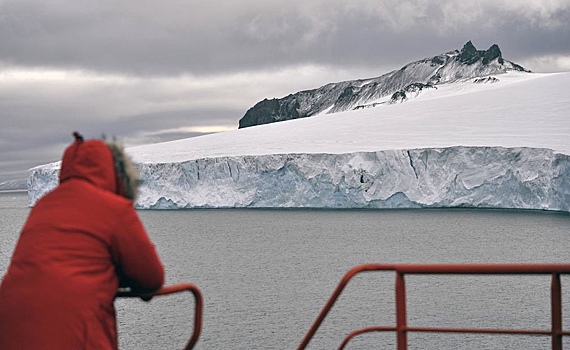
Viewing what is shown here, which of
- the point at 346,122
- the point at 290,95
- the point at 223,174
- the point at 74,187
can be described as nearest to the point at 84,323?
the point at 74,187

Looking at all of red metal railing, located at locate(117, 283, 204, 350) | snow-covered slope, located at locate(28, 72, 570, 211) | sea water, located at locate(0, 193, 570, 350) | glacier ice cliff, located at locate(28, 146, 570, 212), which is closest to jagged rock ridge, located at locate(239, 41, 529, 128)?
snow-covered slope, located at locate(28, 72, 570, 211)

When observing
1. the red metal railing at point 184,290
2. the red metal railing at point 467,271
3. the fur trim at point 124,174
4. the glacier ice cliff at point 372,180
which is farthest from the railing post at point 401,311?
the glacier ice cliff at point 372,180

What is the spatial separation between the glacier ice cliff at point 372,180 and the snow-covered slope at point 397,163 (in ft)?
0.11

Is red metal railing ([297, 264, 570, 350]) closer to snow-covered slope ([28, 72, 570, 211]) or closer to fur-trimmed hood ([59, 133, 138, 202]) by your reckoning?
fur-trimmed hood ([59, 133, 138, 202])

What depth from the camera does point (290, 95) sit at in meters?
69.4

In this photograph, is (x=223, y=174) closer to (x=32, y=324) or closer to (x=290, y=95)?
(x=32, y=324)

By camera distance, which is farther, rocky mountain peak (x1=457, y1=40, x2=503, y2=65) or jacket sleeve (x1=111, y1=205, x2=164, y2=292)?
rocky mountain peak (x1=457, y1=40, x2=503, y2=65)

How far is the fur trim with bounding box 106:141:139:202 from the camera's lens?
5.13ft

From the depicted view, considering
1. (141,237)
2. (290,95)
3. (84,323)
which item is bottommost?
(84,323)

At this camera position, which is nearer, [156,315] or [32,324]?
[32,324]

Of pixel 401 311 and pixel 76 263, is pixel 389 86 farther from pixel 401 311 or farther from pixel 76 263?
pixel 76 263

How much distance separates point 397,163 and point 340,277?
1171 centimetres

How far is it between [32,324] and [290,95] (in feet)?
224

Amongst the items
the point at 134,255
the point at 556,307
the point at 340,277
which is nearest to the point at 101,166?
the point at 134,255
